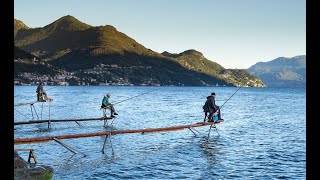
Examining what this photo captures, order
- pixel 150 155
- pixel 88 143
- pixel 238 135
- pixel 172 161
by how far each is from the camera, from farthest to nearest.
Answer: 1. pixel 238 135
2. pixel 88 143
3. pixel 150 155
4. pixel 172 161

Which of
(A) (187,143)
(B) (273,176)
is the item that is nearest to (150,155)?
(A) (187,143)

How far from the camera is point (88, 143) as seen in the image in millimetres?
28938

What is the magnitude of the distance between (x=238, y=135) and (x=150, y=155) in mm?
15146

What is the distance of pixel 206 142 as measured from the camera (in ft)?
102
